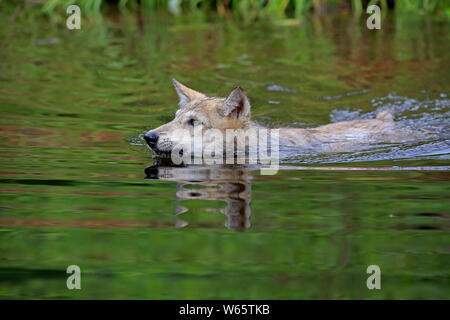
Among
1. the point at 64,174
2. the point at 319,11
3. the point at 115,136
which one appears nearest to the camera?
the point at 64,174

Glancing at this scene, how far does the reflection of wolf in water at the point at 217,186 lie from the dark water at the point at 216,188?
2 centimetres

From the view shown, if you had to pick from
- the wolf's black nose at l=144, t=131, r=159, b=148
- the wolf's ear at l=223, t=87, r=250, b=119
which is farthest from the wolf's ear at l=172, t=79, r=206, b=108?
the wolf's black nose at l=144, t=131, r=159, b=148

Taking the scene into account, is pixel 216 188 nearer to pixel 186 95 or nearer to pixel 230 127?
pixel 230 127

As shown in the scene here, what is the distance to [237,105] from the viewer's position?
8492 millimetres

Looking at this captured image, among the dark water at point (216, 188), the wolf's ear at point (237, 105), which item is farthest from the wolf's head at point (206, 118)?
the dark water at point (216, 188)

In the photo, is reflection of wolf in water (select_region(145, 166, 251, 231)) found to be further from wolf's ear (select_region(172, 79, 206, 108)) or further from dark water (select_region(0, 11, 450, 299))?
wolf's ear (select_region(172, 79, 206, 108))

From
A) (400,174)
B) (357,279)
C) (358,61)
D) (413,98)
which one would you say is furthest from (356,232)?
(358,61)

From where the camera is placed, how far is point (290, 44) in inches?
613

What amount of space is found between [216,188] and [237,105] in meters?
1.89

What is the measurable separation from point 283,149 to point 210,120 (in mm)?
937

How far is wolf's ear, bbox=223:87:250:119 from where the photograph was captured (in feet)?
27.4

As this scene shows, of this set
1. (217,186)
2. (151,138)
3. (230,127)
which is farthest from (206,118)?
(217,186)

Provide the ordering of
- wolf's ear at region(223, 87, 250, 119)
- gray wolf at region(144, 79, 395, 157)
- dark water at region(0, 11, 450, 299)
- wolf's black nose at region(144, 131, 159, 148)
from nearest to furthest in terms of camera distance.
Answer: dark water at region(0, 11, 450, 299) → wolf's black nose at region(144, 131, 159, 148) → gray wolf at region(144, 79, 395, 157) → wolf's ear at region(223, 87, 250, 119)

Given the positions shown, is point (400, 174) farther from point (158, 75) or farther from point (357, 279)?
point (158, 75)
